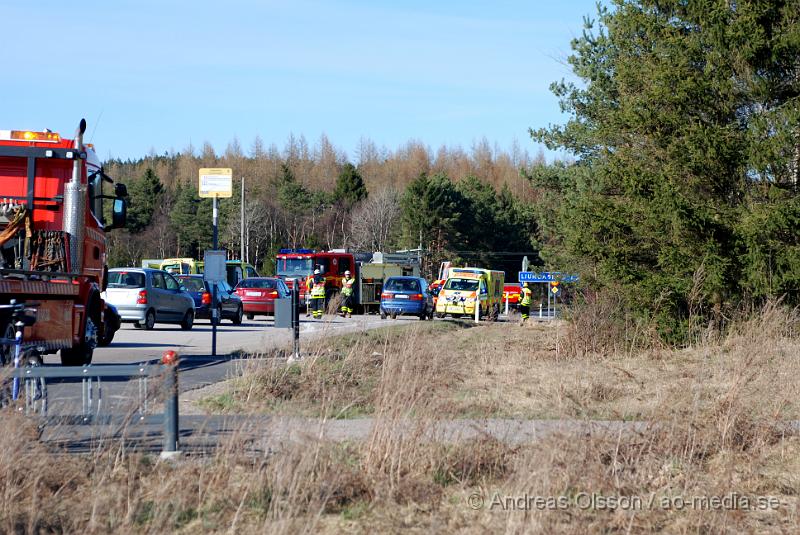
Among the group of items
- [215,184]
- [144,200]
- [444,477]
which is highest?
[144,200]

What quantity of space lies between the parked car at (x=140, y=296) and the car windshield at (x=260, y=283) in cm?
1006

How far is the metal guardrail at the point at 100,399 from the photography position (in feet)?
25.4

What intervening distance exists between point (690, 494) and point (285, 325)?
10538mm

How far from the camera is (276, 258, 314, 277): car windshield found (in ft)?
171

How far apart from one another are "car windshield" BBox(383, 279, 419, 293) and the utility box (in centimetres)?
2381

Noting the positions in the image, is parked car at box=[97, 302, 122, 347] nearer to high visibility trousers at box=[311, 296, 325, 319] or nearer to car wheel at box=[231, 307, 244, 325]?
car wheel at box=[231, 307, 244, 325]

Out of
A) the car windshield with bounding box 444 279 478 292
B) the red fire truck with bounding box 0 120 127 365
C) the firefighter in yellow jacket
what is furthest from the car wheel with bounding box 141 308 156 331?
the car windshield with bounding box 444 279 478 292

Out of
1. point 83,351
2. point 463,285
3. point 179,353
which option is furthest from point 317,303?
point 83,351

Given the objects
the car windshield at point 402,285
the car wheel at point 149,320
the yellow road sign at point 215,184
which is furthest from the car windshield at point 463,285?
the yellow road sign at point 215,184

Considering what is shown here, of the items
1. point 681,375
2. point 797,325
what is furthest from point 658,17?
point 681,375

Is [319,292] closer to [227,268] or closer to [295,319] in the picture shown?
[295,319]

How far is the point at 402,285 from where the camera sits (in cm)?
4153

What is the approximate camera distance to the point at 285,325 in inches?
682

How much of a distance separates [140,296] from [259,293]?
464 inches
